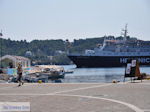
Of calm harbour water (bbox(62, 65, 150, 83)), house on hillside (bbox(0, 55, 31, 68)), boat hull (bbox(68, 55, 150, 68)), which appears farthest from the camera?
boat hull (bbox(68, 55, 150, 68))

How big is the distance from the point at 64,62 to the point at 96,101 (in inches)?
6823

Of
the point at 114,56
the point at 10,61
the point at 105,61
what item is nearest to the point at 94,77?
the point at 10,61

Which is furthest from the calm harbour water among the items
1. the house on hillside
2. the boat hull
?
the boat hull

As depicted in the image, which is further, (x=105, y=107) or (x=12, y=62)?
(x=12, y=62)

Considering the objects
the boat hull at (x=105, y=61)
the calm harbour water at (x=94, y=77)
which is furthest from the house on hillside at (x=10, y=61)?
the boat hull at (x=105, y=61)

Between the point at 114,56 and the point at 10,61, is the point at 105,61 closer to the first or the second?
the point at 114,56

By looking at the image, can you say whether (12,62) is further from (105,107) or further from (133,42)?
(133,42)

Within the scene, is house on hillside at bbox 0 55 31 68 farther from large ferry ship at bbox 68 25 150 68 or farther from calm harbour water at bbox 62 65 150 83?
large ferry ship at bbox 68 25 150 68

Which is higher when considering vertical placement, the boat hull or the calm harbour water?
the boat hull

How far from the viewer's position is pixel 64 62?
183125 mm

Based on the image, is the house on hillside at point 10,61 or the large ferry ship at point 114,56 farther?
the large ferry ship at point 114,56

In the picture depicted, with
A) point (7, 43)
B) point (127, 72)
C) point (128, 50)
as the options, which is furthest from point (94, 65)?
point (7, 43)

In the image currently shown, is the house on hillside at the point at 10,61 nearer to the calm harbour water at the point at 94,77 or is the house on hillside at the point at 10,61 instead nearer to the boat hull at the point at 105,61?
the calm harbour water at the point at 94,77

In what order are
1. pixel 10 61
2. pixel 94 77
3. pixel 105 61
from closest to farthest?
pixel 10 61
pixel 94 77
pixel 105 61
